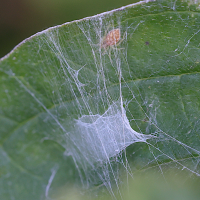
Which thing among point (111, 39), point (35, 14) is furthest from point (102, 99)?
point (35, 14)

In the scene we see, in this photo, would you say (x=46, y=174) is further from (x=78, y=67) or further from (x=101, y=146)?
(x=78, y=67)

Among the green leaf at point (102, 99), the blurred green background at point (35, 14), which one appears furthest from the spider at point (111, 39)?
the blurred green background at point (35, 14)

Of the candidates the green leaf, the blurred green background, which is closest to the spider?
the green leaf

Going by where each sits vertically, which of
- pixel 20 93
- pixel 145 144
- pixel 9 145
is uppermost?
pixel 20 93

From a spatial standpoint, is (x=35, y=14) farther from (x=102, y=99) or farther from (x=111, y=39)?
(x=102, y=99)

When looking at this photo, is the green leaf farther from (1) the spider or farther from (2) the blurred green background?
(2) the blurred green background

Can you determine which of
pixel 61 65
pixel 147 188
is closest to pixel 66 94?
pixel 61 65
